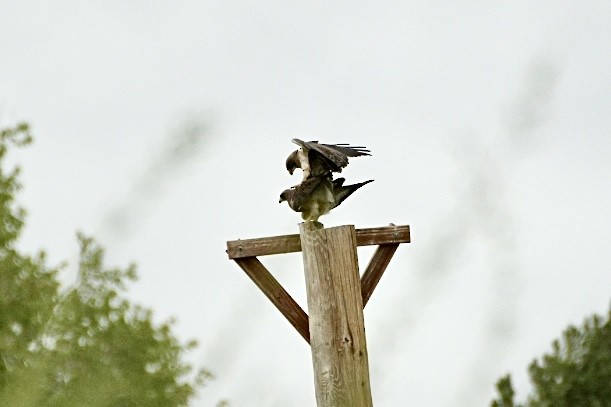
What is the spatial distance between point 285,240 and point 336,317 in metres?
0.39

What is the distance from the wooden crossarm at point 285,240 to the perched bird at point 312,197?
13cm

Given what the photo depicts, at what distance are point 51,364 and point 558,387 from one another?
73cm

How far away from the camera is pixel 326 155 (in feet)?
16.6

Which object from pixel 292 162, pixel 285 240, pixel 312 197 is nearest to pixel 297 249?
pixel 285 240

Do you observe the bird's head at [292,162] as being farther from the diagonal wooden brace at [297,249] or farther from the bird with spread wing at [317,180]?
the diagonal wooden brace at [297,249]

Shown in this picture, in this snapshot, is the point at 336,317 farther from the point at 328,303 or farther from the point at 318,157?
the point at 318,157

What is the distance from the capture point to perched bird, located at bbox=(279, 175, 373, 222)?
→ 508 cm

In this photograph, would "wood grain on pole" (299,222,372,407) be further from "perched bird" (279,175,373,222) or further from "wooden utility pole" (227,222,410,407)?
"perched bird" (279,175,373,222)

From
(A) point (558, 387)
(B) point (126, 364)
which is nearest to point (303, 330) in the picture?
(A) point (558, 387)

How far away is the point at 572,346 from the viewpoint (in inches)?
46.9

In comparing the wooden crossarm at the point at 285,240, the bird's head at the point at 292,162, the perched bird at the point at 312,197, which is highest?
the bird's head at the point at 292,162

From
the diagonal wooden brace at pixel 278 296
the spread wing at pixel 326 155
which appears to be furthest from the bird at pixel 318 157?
the diagonal wooden brace at pixel 278 296

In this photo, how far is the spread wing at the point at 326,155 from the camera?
200 inches

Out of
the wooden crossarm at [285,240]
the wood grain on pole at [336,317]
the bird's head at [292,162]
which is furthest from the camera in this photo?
the bird's head at [292,162]
